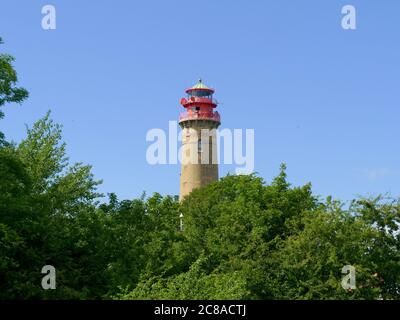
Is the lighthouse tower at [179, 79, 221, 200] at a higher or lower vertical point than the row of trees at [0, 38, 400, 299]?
higher

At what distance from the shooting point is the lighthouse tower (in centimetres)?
7931

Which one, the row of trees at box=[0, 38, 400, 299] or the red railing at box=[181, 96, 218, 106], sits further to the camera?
the red railing at box=[181, 96, 218, 106]

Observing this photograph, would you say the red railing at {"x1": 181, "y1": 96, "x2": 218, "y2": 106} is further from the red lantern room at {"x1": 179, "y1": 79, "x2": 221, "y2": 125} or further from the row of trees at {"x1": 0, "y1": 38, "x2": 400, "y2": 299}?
the row of trees at {"x1": 0, "y1": 38, "x2": 400, "y2": 299}

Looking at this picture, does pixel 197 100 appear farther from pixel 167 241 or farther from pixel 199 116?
pixel 167 241

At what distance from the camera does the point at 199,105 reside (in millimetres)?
83062

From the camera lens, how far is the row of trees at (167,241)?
1131 inches

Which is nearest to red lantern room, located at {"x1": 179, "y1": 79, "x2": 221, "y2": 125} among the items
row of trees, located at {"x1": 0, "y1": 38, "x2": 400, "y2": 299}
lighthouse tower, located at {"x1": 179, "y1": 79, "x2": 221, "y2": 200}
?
lighthouse tower, located at {"x1": 179, "y1": 79, "x2": 221, "y2": 200}

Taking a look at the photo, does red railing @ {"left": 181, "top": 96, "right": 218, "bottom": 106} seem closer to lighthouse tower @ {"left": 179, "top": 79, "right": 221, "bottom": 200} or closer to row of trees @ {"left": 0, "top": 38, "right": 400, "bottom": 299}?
lighthouse tower @ {"left": 179, "top": 79, "right": 221, "bottom": 200}

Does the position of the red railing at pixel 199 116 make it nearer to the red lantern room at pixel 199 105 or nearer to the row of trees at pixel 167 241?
the red lantern room at pixel 199 105

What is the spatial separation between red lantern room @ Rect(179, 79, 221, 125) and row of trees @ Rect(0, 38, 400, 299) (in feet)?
114

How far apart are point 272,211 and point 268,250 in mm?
3465
